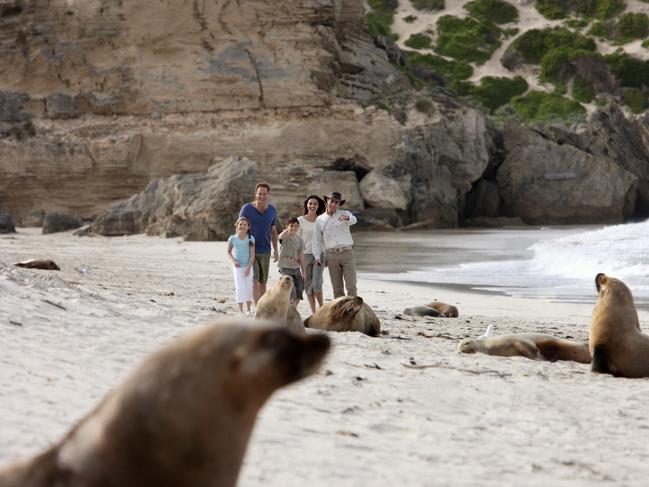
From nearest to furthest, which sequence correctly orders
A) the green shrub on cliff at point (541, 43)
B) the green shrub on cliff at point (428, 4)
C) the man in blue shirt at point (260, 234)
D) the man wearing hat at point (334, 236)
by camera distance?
the man in blue shirt at point (260, 234), the man wearing hat at point (334, 236), the green shrub on cliff at point (541, 43), the green shrub on cliff at point (428, 4)

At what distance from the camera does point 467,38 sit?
291 feet

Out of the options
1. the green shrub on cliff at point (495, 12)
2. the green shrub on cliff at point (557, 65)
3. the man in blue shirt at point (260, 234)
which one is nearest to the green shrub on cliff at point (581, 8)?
the green shrub on cliff at point (495, 12)

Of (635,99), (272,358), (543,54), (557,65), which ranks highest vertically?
(543,54)

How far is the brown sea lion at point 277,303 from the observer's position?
745 cm

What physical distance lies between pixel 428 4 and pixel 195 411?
99.3m

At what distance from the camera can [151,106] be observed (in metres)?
35.1

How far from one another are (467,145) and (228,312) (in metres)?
29.6

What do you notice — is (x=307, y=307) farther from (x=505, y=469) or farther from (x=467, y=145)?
(x=467, y=145)

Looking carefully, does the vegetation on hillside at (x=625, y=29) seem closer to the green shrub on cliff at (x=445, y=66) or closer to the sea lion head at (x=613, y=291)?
the green shrub on cliff at (x=445, y=66)

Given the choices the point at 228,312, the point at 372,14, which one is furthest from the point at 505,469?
the point at 372,14

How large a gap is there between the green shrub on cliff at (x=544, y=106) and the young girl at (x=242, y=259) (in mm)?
63222

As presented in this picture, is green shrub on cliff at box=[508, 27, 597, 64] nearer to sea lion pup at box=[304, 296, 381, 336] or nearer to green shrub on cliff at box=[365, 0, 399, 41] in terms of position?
green shrub on cliff at box=[365, 0, 399, 41]

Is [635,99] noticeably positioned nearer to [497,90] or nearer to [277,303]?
[497,90]

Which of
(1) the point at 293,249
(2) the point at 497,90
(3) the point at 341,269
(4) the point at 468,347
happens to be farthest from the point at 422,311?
(2) the point at 497,90
